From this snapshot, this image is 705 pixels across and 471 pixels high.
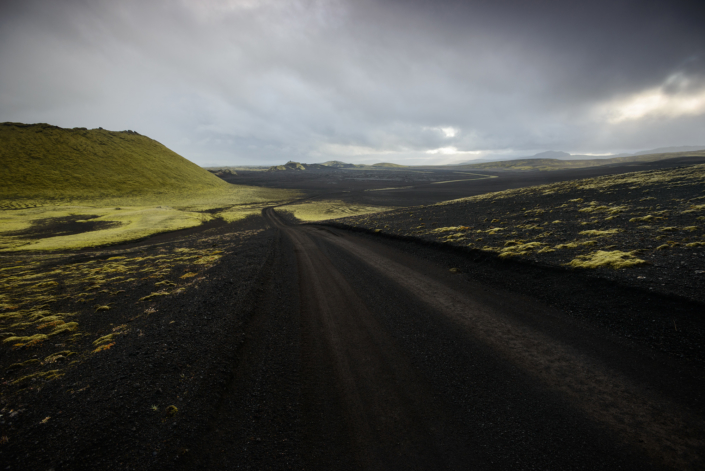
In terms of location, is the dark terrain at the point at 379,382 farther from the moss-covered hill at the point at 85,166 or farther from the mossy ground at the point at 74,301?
the moss-covered hill at the point at 85,166

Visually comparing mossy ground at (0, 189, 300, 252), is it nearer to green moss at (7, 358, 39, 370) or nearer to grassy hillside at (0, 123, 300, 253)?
grassy hillside at (0, 123, 300, 253)

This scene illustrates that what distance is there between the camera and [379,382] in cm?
635

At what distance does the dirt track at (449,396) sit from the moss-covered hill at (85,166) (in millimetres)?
102619

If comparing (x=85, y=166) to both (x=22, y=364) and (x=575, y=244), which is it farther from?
(x=575, y=244)

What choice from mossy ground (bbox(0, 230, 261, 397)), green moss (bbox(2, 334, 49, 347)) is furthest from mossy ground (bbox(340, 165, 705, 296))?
green moss (bbox(2, 334, 49, 347))

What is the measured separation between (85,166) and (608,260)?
135 m

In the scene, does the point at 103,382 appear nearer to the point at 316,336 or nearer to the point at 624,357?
the point at 316,336

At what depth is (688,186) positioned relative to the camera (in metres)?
20.9

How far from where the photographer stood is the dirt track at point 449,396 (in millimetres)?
4484

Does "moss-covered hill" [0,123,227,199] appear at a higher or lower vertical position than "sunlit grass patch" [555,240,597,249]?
higher

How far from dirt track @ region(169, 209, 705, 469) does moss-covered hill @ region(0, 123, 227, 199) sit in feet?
337

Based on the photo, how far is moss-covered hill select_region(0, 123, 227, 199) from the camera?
74000 mm

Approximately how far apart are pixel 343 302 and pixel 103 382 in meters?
7.58

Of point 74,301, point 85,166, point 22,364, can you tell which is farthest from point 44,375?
point 85,166
